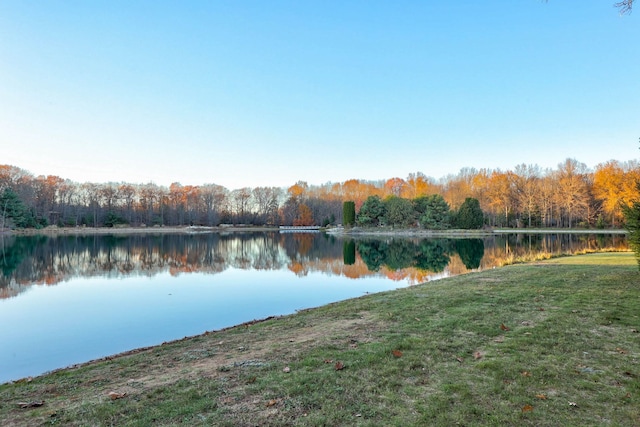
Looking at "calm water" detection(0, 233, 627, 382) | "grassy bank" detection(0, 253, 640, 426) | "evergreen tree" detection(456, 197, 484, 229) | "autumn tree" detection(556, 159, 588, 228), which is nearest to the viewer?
"grassy bank" detection(0, 253, 640, 426)

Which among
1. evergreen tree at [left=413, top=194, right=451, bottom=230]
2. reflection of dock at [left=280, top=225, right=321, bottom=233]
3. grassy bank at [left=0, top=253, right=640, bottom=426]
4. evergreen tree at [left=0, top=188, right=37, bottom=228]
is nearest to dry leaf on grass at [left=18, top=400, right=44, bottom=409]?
grassy bank at [left=0, top=253, right=640, bottom=426]

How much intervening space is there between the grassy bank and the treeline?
137ft

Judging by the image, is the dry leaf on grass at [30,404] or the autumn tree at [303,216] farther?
the autumn tree at [303,216]

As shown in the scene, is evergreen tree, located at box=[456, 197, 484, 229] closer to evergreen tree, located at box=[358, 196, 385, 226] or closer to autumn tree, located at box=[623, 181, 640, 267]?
evergreen tree, located at box=[358, 196, 385, 226]

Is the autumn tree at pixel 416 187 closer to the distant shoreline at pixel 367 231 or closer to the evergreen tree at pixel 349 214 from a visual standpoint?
the evergreen tree at pixel 349 214

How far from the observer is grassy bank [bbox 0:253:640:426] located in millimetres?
2943

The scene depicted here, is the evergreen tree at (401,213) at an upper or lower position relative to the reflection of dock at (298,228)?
upper

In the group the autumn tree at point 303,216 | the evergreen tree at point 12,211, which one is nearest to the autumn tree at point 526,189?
the autumn tree at point 303,216

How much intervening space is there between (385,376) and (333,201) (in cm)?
8083

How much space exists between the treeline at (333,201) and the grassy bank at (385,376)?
137 ft

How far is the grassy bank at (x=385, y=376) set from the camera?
2.94 m

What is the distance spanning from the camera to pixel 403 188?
3317 inches

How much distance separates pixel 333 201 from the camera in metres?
84.3

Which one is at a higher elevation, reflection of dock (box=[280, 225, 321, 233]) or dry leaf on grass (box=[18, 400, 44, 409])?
dry leaf on grass (box=[18, 400, 44, 409])
